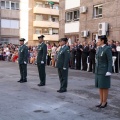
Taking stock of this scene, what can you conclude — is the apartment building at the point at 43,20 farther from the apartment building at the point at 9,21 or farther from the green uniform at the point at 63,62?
the green uniform at the point at 63,62

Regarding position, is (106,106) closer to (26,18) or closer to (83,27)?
(83,27)

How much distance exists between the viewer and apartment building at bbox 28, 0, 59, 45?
48.6 m

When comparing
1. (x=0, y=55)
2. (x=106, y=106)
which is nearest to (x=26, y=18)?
(x=0, y=55)

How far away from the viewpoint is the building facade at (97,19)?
21.1 meters

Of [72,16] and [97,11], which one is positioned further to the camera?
[72,16]

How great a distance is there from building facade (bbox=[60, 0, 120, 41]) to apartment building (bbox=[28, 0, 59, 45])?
21.6 meters

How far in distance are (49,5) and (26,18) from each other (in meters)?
5.52

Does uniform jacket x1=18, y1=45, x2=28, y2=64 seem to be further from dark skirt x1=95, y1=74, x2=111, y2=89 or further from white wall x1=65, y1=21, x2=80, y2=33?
white wall x1=65, y1=21, x2=80, y2=33

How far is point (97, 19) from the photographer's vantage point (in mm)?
23109

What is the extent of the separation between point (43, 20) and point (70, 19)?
900 inches

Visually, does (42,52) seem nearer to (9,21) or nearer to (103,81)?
(103,81)

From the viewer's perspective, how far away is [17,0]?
155 ft

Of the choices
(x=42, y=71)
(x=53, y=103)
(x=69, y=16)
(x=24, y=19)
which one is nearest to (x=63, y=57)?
(x=42, y=71)

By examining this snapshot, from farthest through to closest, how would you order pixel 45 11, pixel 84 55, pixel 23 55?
pixel 45 11, pixel 84 55, pixel 23 55
